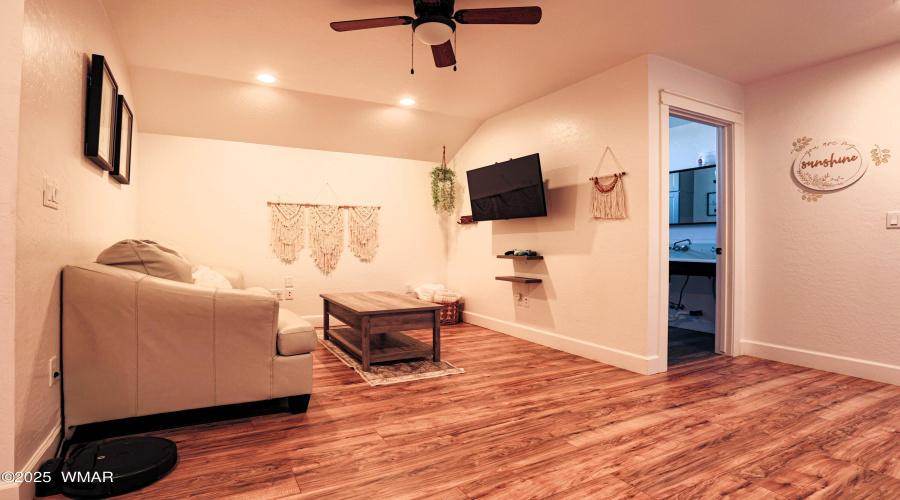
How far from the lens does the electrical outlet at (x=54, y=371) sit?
1860mm

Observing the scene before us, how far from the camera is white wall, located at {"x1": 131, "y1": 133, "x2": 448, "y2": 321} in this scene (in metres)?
4.58

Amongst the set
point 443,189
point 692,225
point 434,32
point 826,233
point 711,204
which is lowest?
point 826,233

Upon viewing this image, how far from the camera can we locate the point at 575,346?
12.9 feet

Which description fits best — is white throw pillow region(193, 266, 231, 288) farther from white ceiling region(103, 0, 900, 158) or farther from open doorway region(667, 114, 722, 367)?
open doorway region(667, 114, 722, 367)

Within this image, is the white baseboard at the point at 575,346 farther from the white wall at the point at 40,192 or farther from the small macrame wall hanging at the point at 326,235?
the white wall at the point at 40,192

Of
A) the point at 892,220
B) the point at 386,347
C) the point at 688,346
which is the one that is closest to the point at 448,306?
the point at 386,347

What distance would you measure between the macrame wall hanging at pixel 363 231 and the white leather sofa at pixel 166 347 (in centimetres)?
300

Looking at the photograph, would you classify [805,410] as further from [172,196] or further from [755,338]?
[172,196]

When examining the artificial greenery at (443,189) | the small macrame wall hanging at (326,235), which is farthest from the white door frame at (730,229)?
the small macrame wall hanging at (326,235)

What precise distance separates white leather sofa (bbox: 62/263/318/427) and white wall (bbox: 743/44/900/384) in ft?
12.5

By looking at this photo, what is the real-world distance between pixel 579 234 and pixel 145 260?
323 centimetres

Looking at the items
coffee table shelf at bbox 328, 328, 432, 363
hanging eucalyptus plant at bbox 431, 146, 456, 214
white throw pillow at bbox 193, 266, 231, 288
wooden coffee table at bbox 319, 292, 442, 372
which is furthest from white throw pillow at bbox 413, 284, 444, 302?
white throw pillow at bbox 193, 266, 231, 288

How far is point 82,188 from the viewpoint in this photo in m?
2.29

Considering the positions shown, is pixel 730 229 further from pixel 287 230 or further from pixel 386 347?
pixel 287 230
